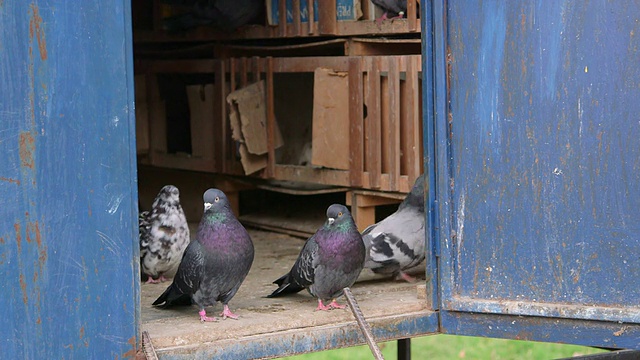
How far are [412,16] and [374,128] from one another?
0.69m

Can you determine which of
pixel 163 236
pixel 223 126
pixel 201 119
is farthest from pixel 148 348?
pixel 201 119

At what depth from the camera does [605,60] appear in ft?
11.4

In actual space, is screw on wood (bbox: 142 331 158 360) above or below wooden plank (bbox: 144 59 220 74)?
below

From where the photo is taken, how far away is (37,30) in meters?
3.18

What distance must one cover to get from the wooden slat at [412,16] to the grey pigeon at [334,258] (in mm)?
1305

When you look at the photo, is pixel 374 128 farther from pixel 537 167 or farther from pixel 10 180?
pixel 10 180

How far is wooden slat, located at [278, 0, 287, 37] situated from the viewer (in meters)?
5.90

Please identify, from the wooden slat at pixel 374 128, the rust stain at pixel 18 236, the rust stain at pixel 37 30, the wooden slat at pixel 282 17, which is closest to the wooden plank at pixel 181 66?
the wooden slat at pixel 282 17

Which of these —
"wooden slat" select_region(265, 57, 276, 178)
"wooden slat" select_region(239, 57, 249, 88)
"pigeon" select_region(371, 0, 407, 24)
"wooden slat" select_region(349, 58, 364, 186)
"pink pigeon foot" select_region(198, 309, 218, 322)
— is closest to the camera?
"pink pigeon foot" select_region(198, 309, 218, 322)

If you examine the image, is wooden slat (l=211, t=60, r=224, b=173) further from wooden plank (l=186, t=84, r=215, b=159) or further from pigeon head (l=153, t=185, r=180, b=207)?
pigeon head (l=153, t=185, r=180, b=207)

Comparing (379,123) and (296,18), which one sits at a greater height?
(296,18)

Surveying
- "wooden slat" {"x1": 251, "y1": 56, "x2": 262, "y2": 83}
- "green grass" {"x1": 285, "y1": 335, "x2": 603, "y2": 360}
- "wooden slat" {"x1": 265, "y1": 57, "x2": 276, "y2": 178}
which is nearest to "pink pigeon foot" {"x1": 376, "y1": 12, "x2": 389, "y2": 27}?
"wooden slat" {"x1": 265, "y1": 57, "x2": 276, "y2": 178}

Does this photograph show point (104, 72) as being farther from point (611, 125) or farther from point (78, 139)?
point (611, 125)

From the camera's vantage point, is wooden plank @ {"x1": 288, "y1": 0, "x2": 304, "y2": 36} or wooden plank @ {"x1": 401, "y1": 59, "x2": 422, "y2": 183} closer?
wooden plank @ {"x1": 401, "y1": 59, "x2": 422, "y2": 183}
